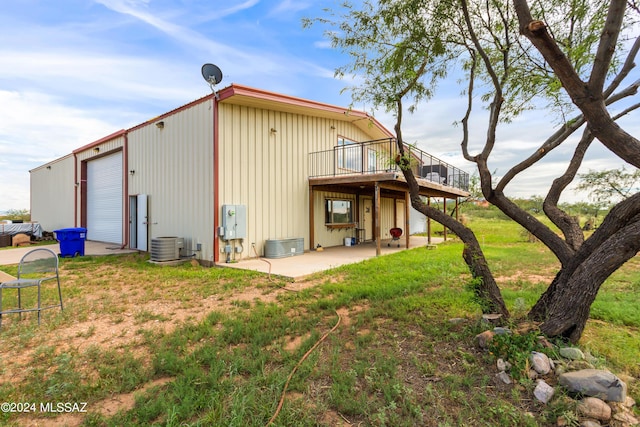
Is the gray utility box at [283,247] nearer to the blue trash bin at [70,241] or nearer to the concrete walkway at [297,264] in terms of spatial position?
the concrete walkway at [297,264]

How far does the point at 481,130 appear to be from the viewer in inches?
181

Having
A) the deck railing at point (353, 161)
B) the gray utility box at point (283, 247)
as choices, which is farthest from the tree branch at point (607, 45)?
the gray utility box at point (283, 247)

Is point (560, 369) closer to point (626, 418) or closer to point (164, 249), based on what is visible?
point (626, 418)

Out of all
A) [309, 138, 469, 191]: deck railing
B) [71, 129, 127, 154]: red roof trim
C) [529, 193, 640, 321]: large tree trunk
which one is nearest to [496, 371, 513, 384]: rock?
[529, 193, 640, 321]: large tree trunk

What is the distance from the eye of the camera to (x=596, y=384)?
206cm

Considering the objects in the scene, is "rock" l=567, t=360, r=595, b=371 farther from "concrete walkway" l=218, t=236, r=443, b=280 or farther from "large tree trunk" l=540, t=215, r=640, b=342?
"concrete walkway" l=218, t=236, r=443, b=280

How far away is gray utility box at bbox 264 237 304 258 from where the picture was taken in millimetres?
8719

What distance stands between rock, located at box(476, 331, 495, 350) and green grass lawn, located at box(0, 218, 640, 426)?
0.26 feet

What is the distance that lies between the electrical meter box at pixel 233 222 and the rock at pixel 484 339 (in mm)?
6300

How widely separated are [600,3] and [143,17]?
8.16 m

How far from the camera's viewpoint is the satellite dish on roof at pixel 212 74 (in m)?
7.35

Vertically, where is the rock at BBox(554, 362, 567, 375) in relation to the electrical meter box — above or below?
below

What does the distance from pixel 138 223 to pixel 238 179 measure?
189 inches

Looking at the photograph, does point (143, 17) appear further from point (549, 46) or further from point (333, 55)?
point (549, 46)
